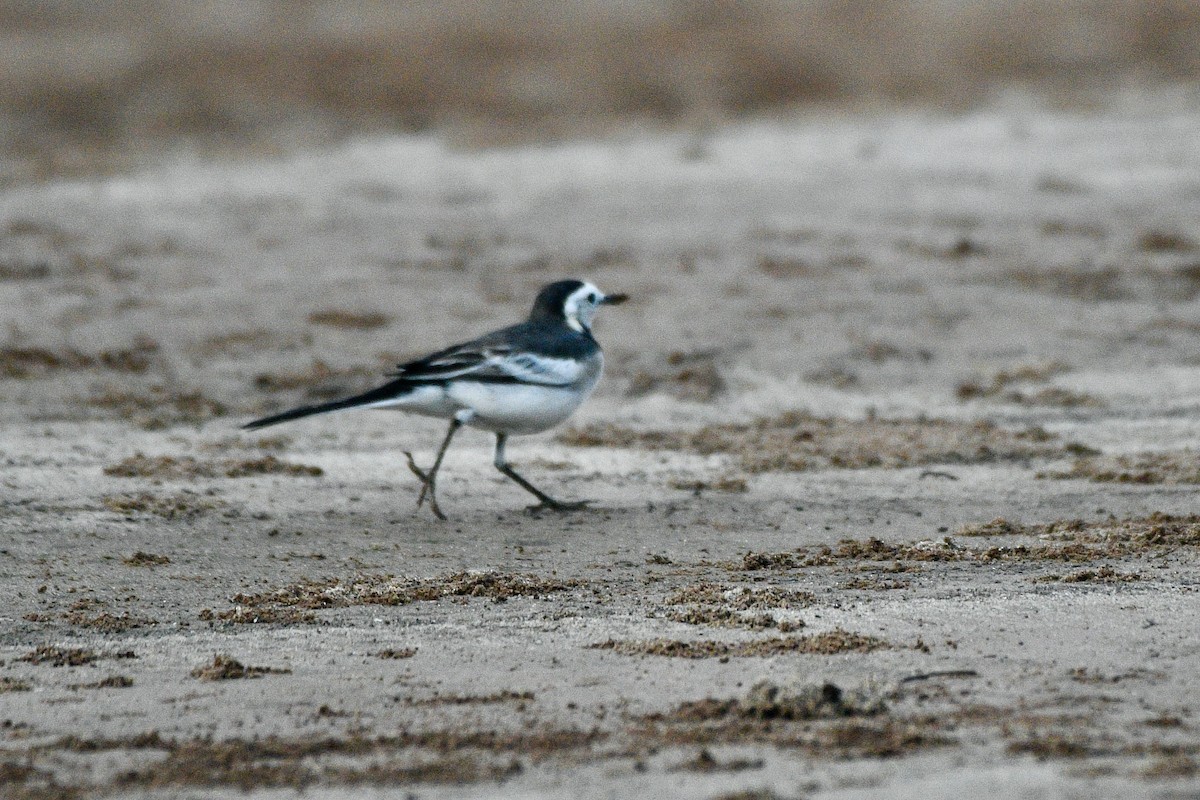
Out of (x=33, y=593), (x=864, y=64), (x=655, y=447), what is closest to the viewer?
(x=33, y=593)

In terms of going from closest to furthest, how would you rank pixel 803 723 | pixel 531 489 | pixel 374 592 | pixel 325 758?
pixel 325 758 < pixel 803 723 < pixel 374 592 < pixel 531 489

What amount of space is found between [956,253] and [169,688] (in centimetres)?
844

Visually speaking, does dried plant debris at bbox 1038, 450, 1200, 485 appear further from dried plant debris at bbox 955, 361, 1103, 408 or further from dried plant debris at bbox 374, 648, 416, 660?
dried plant debris at bbox 374, 648, 416, 660

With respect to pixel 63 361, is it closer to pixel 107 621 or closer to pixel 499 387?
pixel 499 387

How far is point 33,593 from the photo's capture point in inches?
241

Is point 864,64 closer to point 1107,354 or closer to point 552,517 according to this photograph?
point 1107,354

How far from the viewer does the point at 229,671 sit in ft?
16.8

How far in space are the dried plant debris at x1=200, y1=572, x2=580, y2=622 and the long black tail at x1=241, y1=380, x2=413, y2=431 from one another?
1026mm

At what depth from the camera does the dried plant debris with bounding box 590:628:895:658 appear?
521 cm

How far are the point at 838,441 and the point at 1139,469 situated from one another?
A: 4.52ft

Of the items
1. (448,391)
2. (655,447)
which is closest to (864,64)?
(655,447)

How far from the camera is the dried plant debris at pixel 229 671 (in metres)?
5.09

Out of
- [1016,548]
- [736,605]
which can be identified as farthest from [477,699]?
[1016,548]

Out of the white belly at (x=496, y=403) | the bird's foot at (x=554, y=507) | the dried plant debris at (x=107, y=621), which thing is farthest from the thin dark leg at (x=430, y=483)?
the dried plant debris at (x=107, y=621)
